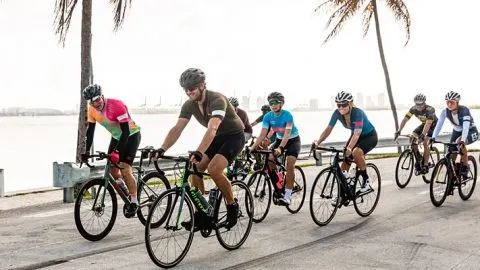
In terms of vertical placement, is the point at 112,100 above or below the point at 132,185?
above

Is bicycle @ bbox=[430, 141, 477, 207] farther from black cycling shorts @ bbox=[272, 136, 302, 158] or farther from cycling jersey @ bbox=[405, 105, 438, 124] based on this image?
black cycling shorts @ bbox=[272, 136, 302, 158]

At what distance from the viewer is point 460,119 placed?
1148 centimetres

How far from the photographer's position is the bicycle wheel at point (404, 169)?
13168mm

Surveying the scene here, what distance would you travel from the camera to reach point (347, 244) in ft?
25.2

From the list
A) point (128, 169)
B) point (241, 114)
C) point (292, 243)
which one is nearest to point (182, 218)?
point (292, 243)

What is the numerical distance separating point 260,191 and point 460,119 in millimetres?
4528

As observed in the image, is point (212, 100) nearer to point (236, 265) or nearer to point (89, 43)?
point (236, 265)

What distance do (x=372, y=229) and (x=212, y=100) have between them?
3.28m

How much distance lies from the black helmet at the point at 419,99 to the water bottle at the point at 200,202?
7.68 metres

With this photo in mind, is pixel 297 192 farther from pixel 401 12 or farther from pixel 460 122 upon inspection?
pixel 401 12

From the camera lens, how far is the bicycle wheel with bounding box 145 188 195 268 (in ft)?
21.1

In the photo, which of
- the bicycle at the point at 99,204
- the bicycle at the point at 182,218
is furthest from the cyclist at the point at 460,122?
the bicycle at the point at 99,204

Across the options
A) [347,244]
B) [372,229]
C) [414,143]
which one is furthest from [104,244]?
[414,143]

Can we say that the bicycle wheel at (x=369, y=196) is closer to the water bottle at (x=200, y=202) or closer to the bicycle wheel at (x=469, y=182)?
the bicycle wheel at (x=469, y=182)
